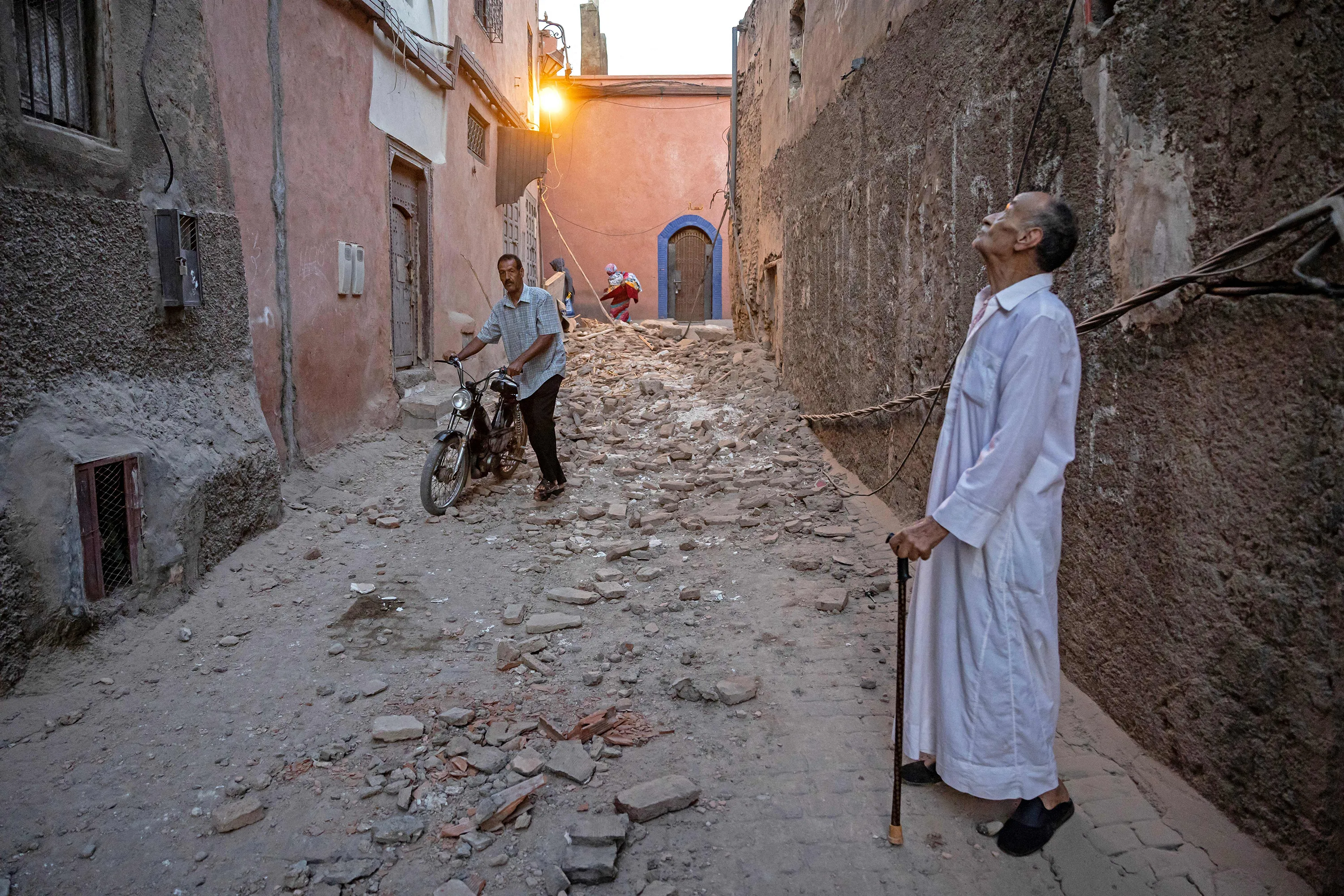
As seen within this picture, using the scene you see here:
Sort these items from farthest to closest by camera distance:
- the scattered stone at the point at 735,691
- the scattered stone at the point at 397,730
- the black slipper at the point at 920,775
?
the scattered stone at the point at 735,691, the scattered stone at the point at 397,730, the black slipper at the point at 920,775

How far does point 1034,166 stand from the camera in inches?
138

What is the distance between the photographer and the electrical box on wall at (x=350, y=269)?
7.12 m

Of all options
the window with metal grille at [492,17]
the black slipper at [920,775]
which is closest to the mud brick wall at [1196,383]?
the black slipper at [920,775]

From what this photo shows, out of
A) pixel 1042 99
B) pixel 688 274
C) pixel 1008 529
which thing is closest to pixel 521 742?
pixel 1008 529

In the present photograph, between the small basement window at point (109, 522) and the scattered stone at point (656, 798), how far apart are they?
8.21 ft

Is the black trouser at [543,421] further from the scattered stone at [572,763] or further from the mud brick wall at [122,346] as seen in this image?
the scattered stone at [572,763]

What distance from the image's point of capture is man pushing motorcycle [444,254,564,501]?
6.18 metres

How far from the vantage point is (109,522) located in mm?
3828

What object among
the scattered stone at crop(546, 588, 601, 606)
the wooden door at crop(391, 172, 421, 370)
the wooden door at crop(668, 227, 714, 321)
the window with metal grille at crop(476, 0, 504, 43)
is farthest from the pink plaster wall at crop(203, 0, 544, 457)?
the wooden door at crop(668, 227, 714, 321)

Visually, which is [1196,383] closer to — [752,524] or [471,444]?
[752,524]

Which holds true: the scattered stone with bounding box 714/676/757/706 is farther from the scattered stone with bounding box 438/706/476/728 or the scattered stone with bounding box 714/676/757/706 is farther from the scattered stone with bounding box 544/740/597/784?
the scattered stone with bounding box 438/706/476/728

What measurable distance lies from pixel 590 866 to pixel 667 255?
1811cm

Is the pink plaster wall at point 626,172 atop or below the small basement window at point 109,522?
atop

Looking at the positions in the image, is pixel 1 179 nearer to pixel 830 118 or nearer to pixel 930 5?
pixel 930 5
